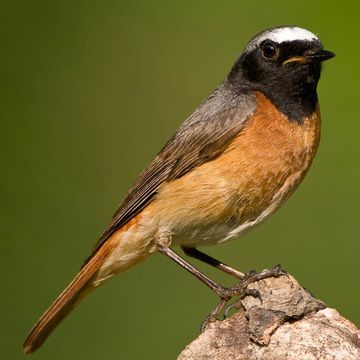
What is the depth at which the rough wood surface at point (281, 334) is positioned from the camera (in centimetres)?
387

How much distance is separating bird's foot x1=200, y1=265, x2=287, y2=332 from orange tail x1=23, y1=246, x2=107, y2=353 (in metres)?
0.92

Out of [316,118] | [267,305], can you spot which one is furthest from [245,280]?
[316,118]

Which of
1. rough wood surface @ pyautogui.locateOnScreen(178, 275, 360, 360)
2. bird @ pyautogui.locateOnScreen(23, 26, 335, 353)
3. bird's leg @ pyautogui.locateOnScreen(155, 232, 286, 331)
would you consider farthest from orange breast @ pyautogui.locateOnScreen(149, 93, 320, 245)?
rough wood surface @ pyautogui.locateOnScreen(178, 275, 360, 360)

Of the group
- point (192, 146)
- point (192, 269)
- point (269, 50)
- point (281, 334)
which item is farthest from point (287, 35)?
point (281, 334)

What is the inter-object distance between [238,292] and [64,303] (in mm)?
1282

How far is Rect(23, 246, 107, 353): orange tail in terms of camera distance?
5578 mm

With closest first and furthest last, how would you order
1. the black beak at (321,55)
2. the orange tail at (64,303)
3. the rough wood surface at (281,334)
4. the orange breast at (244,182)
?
the rough wood surface at (281,334), the orange breast at (244,182), the black beak at (321,55), the orange tail at (64,303)

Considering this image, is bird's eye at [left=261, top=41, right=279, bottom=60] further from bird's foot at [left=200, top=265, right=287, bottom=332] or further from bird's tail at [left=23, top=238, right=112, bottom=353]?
bird's tail at [left=23, top=238, right=112, bottom=353]

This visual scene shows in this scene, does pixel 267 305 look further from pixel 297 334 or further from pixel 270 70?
pixel 270 70

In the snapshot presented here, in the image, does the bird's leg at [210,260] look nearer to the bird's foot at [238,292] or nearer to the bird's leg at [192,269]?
the bird's leg at [192,269]

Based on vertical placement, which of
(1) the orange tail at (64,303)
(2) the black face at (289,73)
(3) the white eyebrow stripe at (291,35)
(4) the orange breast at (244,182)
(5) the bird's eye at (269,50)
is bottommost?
(1) the orange tail at (64,303)

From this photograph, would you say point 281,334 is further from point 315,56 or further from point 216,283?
point 315,56

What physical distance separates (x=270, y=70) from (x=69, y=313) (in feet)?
6.74

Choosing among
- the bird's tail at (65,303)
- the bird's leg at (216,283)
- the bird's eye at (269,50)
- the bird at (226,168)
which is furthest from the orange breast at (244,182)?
the bird's tail at (65,303)
